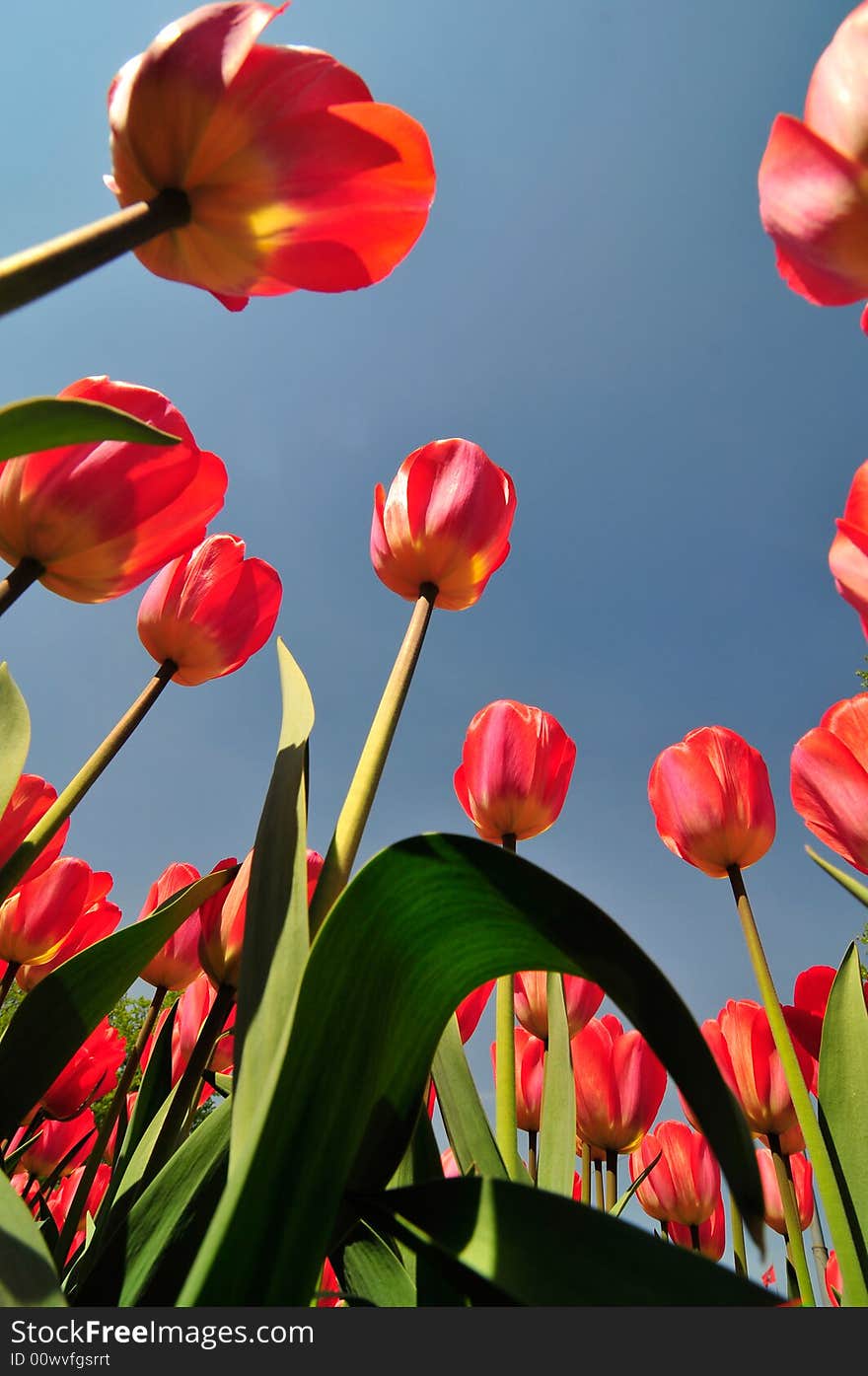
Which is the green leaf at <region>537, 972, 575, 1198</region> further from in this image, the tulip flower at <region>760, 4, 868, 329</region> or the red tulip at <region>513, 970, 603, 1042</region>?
the tulip flower at <region>760, 4, 868, 329</region>

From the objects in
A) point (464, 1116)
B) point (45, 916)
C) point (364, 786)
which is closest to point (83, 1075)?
point (45, 916)

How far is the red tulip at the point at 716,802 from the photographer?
120cm

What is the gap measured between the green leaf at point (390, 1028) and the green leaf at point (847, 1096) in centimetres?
53

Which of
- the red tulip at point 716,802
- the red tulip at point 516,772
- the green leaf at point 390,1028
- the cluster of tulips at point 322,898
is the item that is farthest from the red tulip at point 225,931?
the red tulip at point 716,802

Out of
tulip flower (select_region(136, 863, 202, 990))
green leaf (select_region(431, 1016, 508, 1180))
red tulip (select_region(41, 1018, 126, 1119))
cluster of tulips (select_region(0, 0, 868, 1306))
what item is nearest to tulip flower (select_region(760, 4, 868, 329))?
cluster of tulips (select_region(0, 0, 868, 1306))

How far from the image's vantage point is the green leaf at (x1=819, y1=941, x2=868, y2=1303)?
2.54 feet

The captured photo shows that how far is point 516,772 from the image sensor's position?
117cm

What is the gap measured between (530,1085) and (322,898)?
1.23m

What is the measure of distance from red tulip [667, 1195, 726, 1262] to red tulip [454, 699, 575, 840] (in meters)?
1.03

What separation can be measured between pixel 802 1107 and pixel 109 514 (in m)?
0.80

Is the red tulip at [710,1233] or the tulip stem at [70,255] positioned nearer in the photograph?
the tulip stem at [70,255]

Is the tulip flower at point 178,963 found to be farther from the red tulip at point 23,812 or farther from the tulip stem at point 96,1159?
the red tulip at point 23,812
